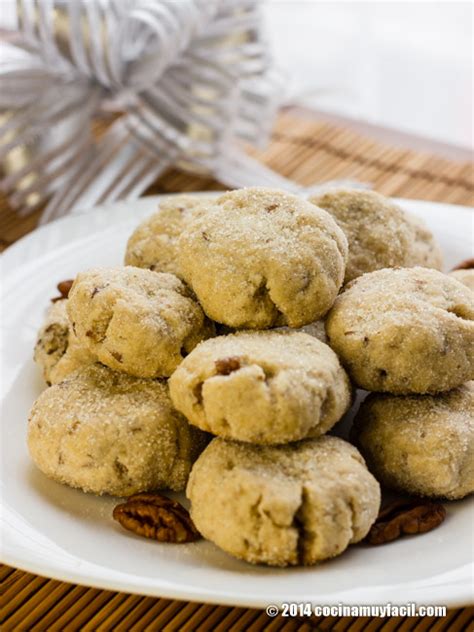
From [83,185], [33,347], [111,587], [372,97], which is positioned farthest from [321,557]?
[372,97]

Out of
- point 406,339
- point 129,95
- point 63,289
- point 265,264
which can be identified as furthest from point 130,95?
point 406,339

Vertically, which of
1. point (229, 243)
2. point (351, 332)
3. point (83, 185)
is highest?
point (229, 243)

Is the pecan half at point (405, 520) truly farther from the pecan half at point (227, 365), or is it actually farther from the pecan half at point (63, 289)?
the pecan half at point (63, 289)

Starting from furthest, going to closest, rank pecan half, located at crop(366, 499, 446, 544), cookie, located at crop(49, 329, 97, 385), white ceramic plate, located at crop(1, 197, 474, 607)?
cookie, located at crop(49, 329, 97, 385) < pecan half, located at crop(366, 499, 446, 544) < white ceramic plate, located at crop(1, 197, 474, 607)

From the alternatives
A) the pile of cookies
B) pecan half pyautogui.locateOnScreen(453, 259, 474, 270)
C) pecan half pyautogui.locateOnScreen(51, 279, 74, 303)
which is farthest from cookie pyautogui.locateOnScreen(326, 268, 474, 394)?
pecan half pyautogui.locateOnScreen(51, 279, 74, 303)

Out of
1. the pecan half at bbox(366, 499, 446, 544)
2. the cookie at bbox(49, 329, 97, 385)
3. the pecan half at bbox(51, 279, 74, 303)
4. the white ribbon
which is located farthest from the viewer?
the white ribbon

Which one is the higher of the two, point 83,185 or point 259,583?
point 259,583

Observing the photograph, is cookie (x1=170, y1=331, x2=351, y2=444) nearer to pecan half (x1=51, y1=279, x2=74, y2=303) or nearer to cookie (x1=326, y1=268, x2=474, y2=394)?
cookie (x1=326, y1=268, x2=474, y2=394)

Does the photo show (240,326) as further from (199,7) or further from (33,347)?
(199,7)
